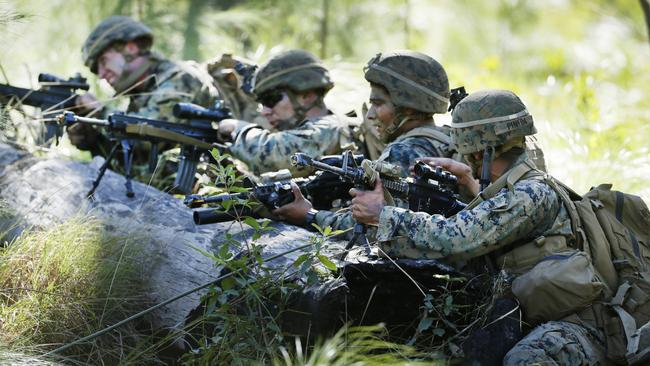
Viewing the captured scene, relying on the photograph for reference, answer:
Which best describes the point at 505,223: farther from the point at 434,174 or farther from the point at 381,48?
the point at 381,48

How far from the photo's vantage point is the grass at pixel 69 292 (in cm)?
514

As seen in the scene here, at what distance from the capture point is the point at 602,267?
5.05 m

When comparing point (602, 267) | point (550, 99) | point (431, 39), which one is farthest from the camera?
point (431, 39)

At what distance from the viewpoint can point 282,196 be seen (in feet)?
20.0

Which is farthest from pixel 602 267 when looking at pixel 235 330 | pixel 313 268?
pixel 235 330

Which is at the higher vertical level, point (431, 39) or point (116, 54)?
point (116, 54)

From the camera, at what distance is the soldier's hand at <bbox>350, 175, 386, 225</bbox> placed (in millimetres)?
5277

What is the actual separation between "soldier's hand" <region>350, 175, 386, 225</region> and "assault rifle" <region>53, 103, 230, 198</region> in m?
2.20

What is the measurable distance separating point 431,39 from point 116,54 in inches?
394

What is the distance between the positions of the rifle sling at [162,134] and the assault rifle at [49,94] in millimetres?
910

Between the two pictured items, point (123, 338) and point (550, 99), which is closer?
point (123, 338)

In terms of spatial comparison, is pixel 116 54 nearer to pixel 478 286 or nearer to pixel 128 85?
pixel 128 85

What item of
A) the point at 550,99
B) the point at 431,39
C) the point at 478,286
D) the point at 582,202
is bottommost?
the point at 431,39

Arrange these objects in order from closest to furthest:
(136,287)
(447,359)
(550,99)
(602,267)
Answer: (447,359), (602,267), (136,287), (550,99)
